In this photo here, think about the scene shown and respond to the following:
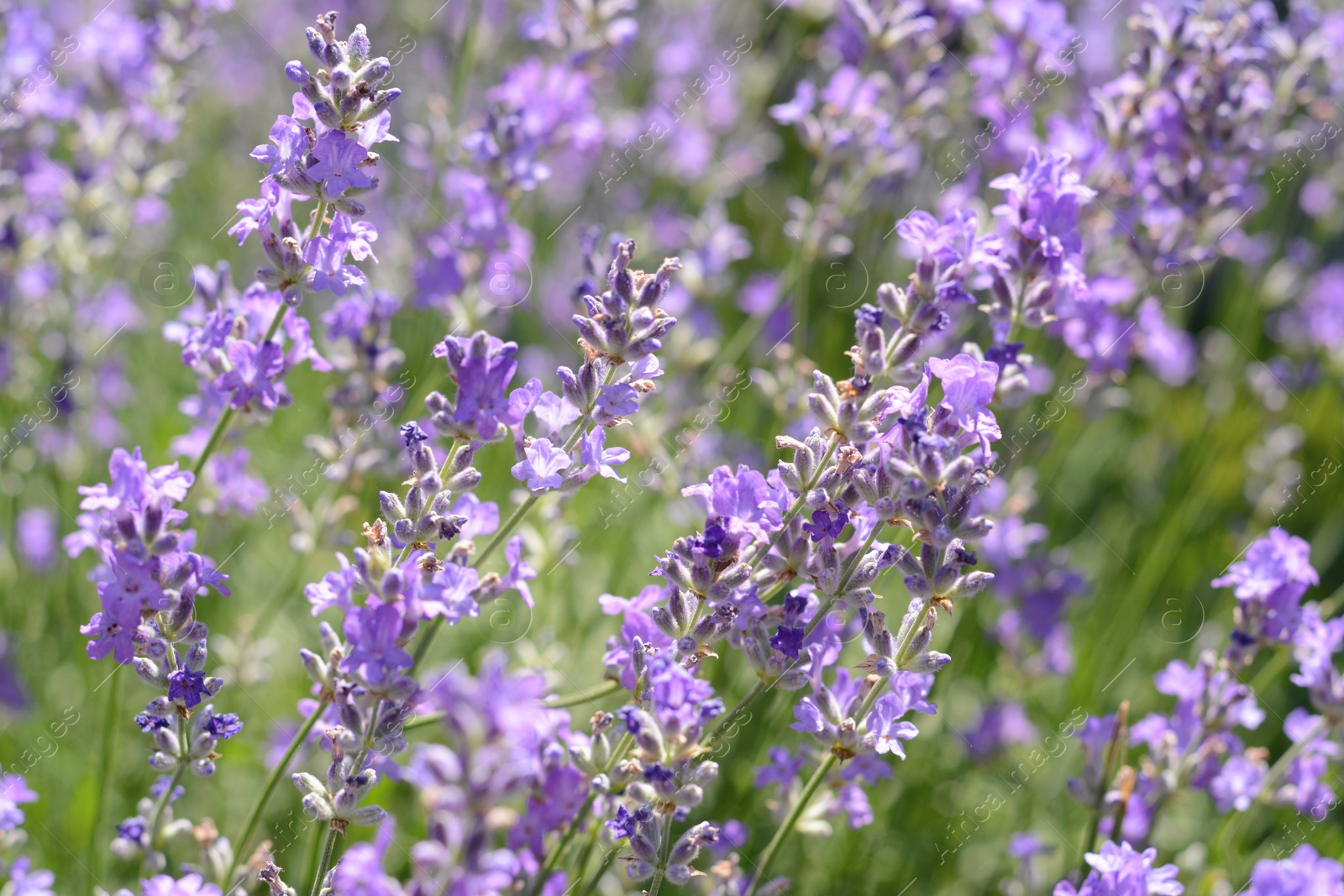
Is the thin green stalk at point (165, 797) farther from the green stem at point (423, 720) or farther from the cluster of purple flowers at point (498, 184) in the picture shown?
the cluster of purple flowers at point (498, 184)

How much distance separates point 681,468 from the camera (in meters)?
2.76

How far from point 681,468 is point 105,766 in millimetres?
1454

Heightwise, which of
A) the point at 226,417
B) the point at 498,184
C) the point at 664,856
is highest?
the point at 498,184

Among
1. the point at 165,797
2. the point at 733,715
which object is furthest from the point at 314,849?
the point at 733,715

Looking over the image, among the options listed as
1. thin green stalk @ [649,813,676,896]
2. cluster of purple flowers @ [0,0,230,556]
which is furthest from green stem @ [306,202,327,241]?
cluster of purple flowers @ [0,0,230,556]

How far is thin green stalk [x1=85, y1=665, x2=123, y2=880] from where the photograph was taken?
83.7 inches

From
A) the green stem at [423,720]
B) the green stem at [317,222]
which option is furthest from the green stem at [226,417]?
the green stem at [423,720]

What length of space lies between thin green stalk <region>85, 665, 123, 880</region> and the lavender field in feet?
0.05

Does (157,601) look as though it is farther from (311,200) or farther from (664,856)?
(664,856)

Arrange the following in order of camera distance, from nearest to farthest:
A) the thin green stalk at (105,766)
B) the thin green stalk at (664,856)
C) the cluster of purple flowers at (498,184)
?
the thin green stalk at (664,856) < the thin green stalk at (105,766) < the cluster of purple flowers at (498,184)

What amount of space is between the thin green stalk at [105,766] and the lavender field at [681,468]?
0.02 meters

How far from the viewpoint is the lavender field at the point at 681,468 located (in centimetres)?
161

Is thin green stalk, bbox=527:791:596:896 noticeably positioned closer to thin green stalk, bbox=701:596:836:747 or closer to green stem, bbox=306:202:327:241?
thin green stalk, bbox=701:596:836:747

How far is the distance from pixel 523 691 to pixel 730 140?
153 inches
